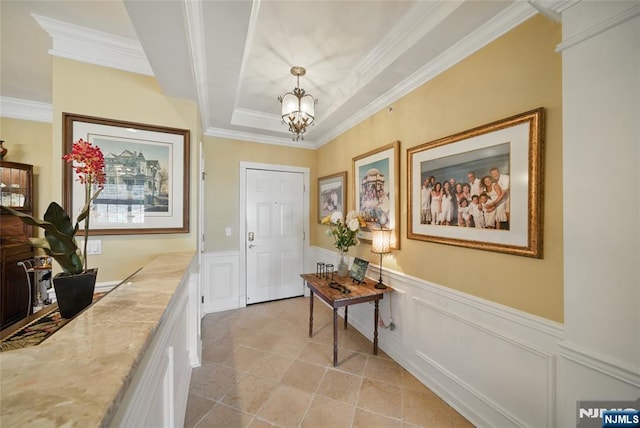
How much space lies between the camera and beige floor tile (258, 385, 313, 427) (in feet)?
5.38

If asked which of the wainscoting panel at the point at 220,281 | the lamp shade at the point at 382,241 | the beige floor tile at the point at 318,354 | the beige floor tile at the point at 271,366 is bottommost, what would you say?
the beige floor tile at the point at 271,366

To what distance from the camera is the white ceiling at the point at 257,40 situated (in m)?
1.41

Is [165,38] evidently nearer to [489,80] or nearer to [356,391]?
[489,80]

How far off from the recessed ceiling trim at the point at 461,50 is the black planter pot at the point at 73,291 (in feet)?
8.09

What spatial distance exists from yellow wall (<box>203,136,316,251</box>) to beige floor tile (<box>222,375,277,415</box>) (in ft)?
6.13

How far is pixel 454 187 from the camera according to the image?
1.75 meters

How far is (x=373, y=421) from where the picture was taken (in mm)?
1626

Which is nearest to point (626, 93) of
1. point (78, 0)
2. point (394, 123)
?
point (394, 123)

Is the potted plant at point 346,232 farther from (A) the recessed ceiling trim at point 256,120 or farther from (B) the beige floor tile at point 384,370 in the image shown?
(A) the recessed ceiling trim at point 256,120

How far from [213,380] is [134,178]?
1.81m

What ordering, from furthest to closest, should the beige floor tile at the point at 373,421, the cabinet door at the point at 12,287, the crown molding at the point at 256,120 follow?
the crown molding at the point at 256,120
the cabinet door at the point at 12,287
the beige floor tile at the point at 373,421

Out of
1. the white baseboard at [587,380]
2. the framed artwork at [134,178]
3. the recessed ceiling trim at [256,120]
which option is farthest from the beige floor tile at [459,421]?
the recessed ceiling trim at [256,120]

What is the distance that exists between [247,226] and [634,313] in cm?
353

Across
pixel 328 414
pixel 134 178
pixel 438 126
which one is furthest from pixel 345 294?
pixel 134 178
